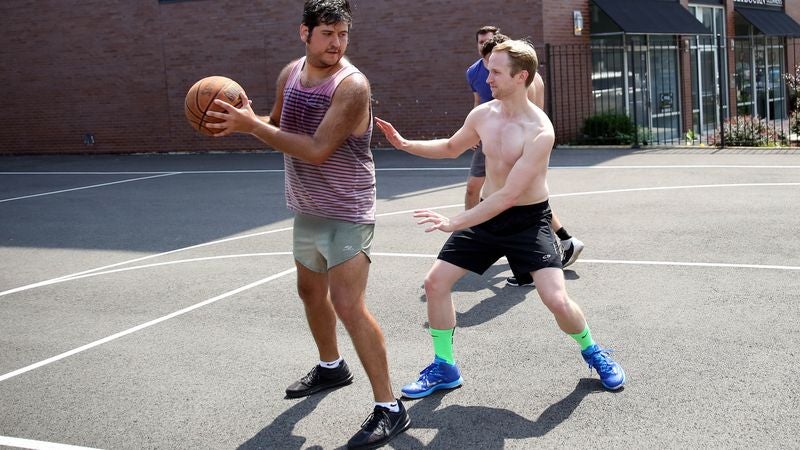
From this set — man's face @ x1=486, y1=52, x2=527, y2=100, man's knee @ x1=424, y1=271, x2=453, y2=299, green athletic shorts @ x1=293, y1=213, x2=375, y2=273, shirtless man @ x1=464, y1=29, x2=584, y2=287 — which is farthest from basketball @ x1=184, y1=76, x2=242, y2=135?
shirtless man @ x1=464, y1=29, x2=584, y2=287

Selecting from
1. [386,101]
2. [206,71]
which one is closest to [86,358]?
[386,101]

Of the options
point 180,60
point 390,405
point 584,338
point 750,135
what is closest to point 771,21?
point 750,135

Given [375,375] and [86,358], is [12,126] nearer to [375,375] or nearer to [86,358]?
[86,358]

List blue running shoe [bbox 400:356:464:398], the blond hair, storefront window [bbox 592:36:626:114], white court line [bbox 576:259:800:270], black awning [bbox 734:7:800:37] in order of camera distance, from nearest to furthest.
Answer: the blond hair < blue running shoe [bbox 400:356:464:398] < white court line [bbox 576:259:800:270] < storefront window [bbox 592:36:626:114] < black awning [bbox 734:7:800:37]

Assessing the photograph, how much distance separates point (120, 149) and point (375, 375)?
79.5 ft

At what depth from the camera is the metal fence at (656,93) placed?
20641 mm

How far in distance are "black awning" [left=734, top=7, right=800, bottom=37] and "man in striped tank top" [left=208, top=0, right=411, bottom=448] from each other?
27.5 m

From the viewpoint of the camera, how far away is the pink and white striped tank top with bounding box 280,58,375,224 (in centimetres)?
489

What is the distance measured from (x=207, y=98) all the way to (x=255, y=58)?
20.7 meters

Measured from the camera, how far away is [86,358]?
22.0 ft

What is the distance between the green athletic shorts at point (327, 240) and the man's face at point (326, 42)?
846 mm

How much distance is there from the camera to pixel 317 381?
223 inches

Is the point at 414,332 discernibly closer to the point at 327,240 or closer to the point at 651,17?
the point at 327,240

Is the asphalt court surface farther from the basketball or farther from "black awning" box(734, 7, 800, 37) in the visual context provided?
"black awning" box(734, 7, 800, 37)
